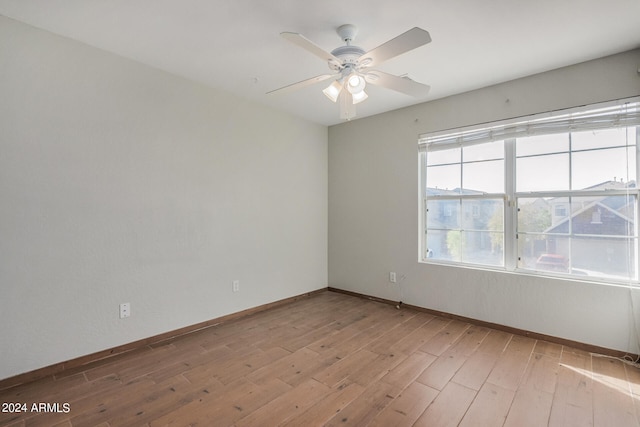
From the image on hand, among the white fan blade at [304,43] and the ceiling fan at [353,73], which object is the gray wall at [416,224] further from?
the white fan blade at [304,43]

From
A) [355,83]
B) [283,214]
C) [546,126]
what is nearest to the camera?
[355,83]

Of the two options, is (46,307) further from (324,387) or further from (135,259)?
(324,387)

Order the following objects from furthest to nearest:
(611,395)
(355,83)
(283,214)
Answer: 1. (283,214)
2. (355,83)
3. (611,395)

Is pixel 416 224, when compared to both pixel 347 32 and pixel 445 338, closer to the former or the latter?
pixel 445 338

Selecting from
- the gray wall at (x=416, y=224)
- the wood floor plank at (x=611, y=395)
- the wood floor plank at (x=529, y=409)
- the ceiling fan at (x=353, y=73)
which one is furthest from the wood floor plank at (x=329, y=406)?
the ceiling fan at (x=353, y=73)

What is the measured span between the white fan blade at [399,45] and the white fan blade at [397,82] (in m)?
0.16

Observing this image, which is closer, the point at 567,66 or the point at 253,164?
the point at 567,66

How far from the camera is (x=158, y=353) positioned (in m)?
2.61

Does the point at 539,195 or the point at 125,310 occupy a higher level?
the point at 539,195

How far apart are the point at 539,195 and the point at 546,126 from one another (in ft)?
2.14

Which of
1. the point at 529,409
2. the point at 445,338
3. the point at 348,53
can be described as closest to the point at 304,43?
the point at 348,53

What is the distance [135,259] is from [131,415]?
1.29m

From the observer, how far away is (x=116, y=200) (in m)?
2.57

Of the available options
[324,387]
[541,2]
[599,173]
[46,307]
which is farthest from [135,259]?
[599,173]
